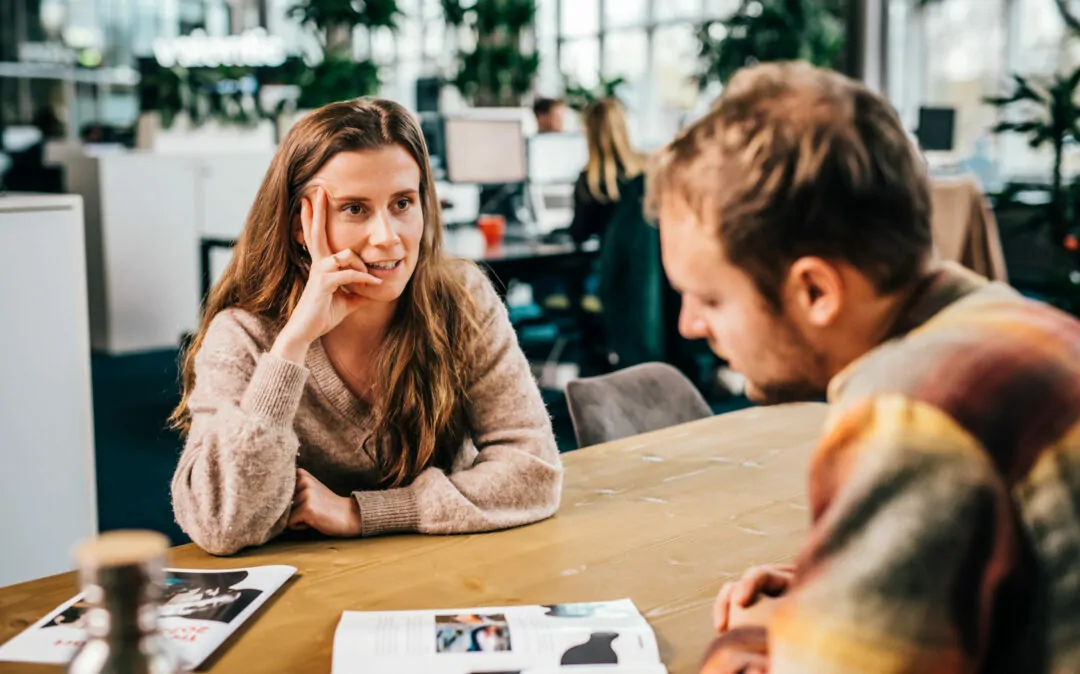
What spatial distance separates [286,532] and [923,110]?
20.7ft

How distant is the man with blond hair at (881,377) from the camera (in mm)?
581

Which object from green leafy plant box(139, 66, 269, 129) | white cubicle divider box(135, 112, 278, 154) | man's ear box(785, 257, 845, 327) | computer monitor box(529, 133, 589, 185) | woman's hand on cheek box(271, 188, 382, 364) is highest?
green leafy plant box(139, 66, 269, 129)

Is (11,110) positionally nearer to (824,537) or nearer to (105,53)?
(105,53)

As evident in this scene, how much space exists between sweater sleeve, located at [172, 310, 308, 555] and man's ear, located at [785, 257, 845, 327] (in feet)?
2.65

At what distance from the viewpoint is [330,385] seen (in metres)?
1.51

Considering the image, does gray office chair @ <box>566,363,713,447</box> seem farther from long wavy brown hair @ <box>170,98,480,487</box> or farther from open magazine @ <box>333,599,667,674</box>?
open magazine @ <box>333,599,667,674</box>

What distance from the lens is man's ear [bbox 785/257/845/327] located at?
2.26 ft

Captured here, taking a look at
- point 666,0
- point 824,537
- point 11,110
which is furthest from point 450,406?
point 11,110

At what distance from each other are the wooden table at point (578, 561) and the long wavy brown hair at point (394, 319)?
196 mm

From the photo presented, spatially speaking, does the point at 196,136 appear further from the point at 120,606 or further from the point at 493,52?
the point at 120,606

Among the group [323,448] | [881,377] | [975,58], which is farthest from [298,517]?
[975,58]

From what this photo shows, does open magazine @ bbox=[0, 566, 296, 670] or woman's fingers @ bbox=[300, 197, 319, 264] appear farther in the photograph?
woman's fingers @ bbox=[300, 197, 319, 264]

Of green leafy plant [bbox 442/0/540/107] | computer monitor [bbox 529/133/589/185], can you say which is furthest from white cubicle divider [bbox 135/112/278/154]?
computer monitor [bbox 529/133/589/185]

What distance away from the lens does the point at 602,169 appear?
4.75 metres
